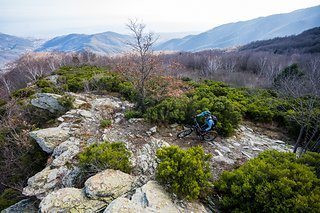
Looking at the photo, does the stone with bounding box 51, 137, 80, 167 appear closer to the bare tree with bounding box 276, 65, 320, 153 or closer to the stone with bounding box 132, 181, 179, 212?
the stone with bounding box 132, 181, 179, 212

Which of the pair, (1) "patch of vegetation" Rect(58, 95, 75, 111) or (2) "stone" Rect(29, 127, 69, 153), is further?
(1) "patch of vegetation" Rect(58, 95, 75, 111)

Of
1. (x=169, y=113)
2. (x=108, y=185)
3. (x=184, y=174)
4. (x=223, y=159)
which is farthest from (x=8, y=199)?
(x=223, y=159)

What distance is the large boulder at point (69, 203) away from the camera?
3.57 metres

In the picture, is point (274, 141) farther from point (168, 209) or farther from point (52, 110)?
point (52, 110)

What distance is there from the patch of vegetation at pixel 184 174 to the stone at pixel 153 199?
27 centimetres

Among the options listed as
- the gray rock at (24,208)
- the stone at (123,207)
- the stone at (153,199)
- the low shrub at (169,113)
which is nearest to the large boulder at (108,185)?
the stone at (153,199)

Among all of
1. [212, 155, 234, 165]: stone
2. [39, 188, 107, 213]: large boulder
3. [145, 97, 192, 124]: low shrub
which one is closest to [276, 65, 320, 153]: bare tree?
[212, 155, 234, 165]: stone

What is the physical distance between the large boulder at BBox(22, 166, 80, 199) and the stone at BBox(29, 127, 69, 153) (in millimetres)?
1283

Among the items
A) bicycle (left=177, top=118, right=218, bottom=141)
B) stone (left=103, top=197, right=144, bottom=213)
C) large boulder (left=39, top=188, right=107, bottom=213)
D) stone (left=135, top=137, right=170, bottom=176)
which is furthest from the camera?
bicycle (left=177, top=118, right=218, bottom=141)

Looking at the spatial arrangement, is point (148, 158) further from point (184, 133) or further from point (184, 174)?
point (184, 133)

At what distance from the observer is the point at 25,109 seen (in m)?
9.12

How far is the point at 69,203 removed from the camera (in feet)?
12.0

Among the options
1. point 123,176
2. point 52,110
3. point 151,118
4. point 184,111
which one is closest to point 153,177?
point 123,176

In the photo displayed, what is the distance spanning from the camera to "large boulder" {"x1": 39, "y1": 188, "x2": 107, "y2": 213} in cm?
357
